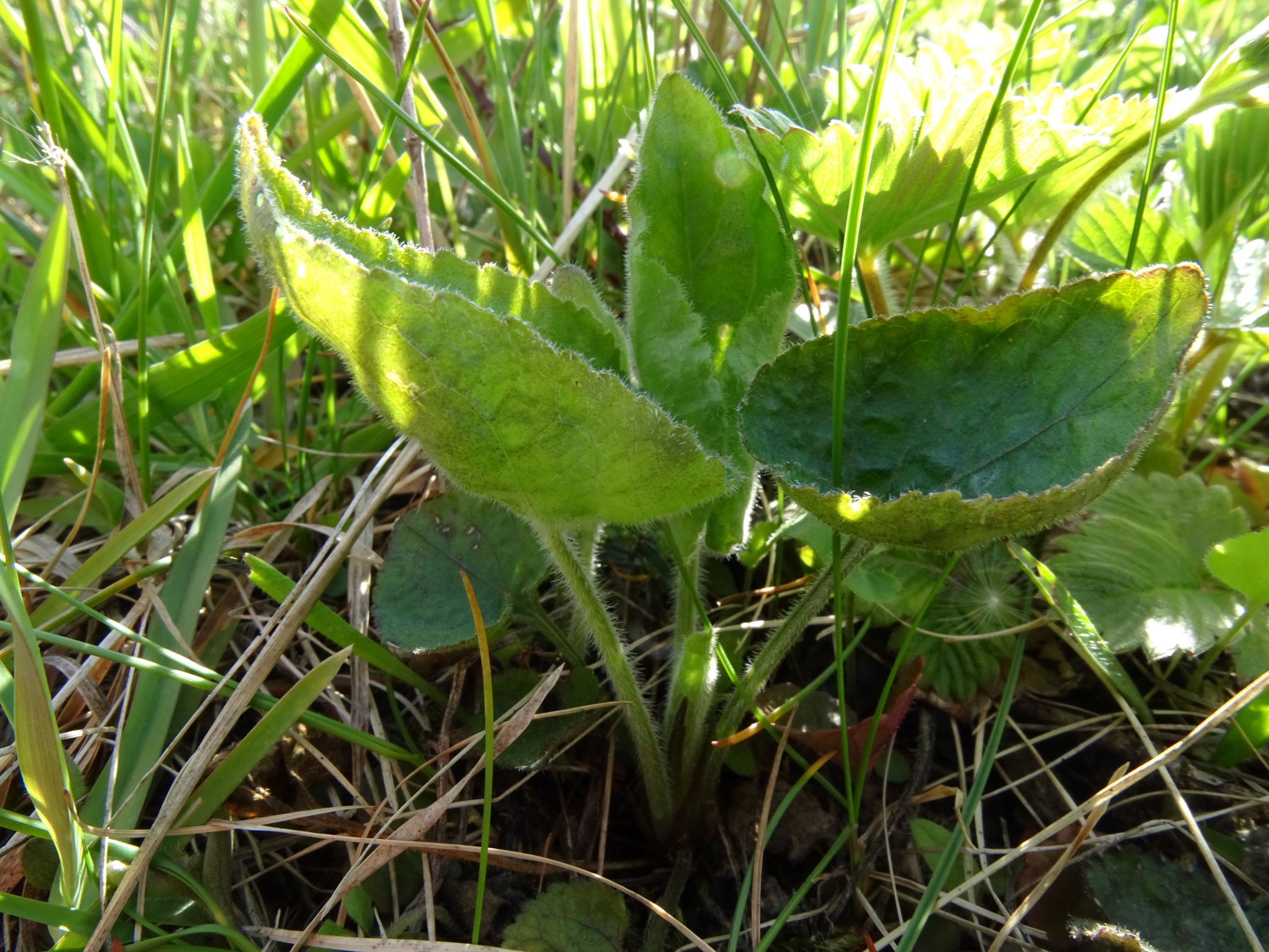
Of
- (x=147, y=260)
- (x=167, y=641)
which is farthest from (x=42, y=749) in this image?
(x=147, y=260)

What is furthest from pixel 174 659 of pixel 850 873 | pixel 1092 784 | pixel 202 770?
pixel 1092 784

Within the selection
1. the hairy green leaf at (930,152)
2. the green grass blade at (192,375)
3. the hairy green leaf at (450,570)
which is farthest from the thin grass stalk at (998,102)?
the green grass blade at (192,375)

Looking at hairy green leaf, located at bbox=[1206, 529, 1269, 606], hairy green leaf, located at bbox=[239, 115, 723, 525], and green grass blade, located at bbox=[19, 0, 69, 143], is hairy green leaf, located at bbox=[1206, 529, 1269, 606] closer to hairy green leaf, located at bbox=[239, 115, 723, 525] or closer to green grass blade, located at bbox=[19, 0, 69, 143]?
hairy green leaf, located at bbox=[239, 115, 723, 525]

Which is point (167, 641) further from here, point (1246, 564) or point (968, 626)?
point (1246, 564)

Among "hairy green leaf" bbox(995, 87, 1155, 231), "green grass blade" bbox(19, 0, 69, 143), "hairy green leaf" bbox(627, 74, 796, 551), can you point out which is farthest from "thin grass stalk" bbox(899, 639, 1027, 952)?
"green grass blade" bbox(19, 0, 69, 143)

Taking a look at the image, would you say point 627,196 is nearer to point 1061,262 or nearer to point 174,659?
point 174,659
